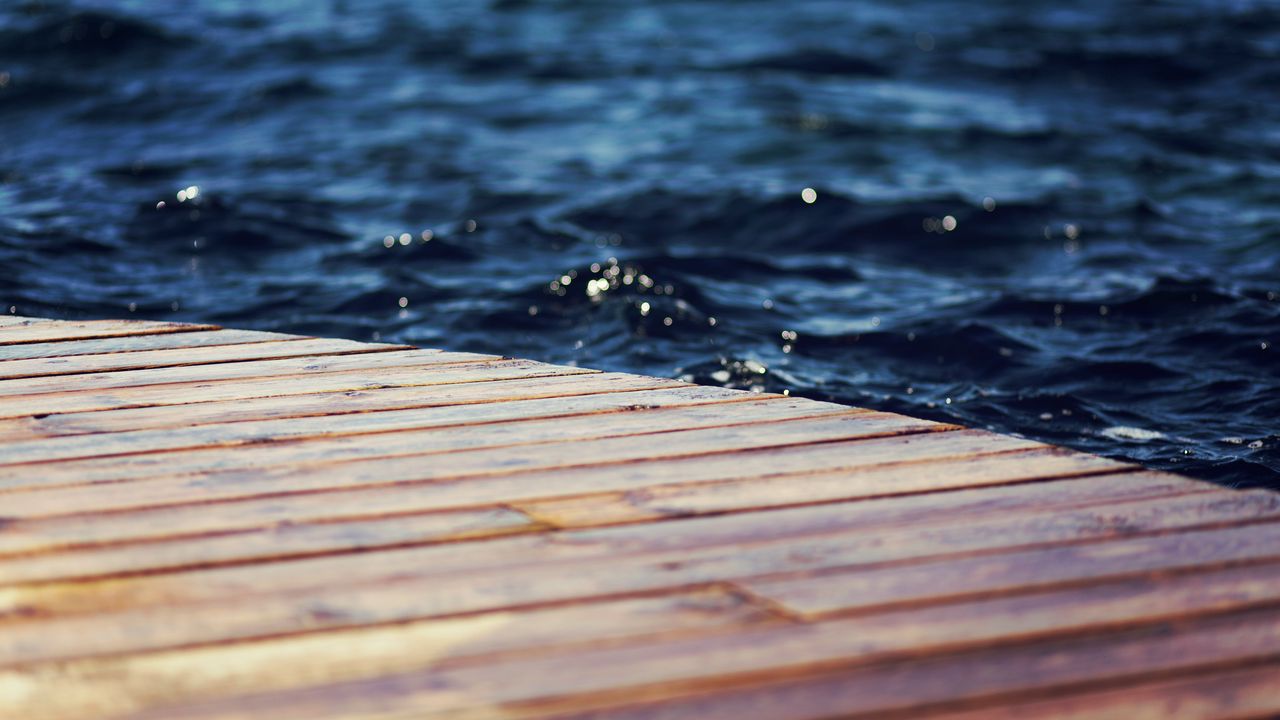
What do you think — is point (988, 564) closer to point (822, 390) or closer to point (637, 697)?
point (637, 697)

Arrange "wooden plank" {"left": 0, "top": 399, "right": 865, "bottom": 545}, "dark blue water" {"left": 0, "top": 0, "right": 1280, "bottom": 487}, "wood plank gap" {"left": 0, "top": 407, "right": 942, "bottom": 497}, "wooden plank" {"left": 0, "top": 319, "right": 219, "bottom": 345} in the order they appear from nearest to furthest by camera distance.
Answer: "wooden plank" {"left": 0, "top": 399, "right": 865, "bottom": 545} → "wood plank gap" {"left": 0, "top": 407, "right": 942, "bottom": 497} → "wooden plank" {"left": 0, "top": 319, "right": 219, "bottom": 345} → "dark blue water" {"left": 0, "top": 0, "right": 1280, "bottom": 487}

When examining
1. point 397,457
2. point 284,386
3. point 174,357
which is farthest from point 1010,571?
point 174,357

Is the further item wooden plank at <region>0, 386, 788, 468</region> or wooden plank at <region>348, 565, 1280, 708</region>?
A: wooden plank at <region>0, 386, 788, 468</region>

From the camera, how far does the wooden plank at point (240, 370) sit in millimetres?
3248

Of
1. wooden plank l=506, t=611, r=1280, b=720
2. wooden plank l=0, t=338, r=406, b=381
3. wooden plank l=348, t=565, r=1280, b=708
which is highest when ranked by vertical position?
wooden plank l=0, t=338, r=406, b=381

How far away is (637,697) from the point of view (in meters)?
1.87

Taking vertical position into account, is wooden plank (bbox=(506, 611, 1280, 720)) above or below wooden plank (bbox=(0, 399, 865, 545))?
below

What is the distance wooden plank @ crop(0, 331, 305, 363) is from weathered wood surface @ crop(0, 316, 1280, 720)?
0.36m

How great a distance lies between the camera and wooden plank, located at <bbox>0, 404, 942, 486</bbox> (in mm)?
2627

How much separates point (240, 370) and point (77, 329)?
644 millimetres

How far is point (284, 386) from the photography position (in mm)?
3277

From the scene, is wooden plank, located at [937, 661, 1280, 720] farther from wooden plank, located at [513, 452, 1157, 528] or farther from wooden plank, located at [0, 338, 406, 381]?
wooden plank, located at [0, 338, 406, 381]

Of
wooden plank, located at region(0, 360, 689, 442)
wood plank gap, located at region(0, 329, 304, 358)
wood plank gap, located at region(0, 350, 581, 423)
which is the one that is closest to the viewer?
wooden plank, located at region(0, 360, 689, 442)

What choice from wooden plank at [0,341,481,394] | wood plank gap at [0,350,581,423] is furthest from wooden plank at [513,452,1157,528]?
wooden plank at [0,341,481,394]
